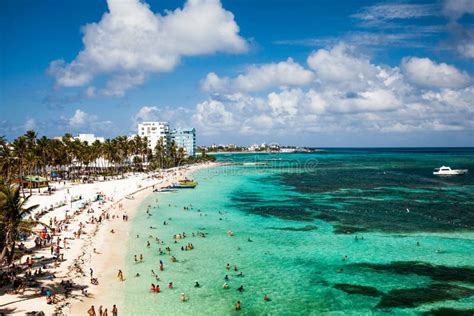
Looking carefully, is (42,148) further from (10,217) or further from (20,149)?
(10,217)

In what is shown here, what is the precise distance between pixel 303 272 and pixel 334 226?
783 inches

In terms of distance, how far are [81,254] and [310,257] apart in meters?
23.6

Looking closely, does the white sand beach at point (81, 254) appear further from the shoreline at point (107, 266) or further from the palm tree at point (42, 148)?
the palm tree at point (42, 148)

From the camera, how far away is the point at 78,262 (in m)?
35.7

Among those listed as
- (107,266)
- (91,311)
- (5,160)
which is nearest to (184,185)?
(5,160)

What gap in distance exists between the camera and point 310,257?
39.4m

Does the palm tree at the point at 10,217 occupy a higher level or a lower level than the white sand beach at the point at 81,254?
higher

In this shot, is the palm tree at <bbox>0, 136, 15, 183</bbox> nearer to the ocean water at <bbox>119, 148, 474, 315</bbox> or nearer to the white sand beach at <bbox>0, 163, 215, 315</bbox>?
the white sand beach at <bbox>0, 163, 215, 315</bbox>

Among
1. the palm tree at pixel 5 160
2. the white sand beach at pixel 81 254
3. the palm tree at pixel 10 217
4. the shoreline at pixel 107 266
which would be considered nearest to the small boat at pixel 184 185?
the white sand beach at pixel 81 254

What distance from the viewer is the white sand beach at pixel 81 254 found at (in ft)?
87.7

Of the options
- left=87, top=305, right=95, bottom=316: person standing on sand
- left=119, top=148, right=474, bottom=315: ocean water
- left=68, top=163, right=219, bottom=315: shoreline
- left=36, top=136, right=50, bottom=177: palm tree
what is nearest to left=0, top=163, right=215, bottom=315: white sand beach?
left=68, top=163, right=219, bottom=315: shoreline

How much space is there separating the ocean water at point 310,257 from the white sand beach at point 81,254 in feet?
6.35

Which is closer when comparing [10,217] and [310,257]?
[10,217]

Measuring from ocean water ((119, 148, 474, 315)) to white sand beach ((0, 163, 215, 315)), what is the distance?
1.93 m
